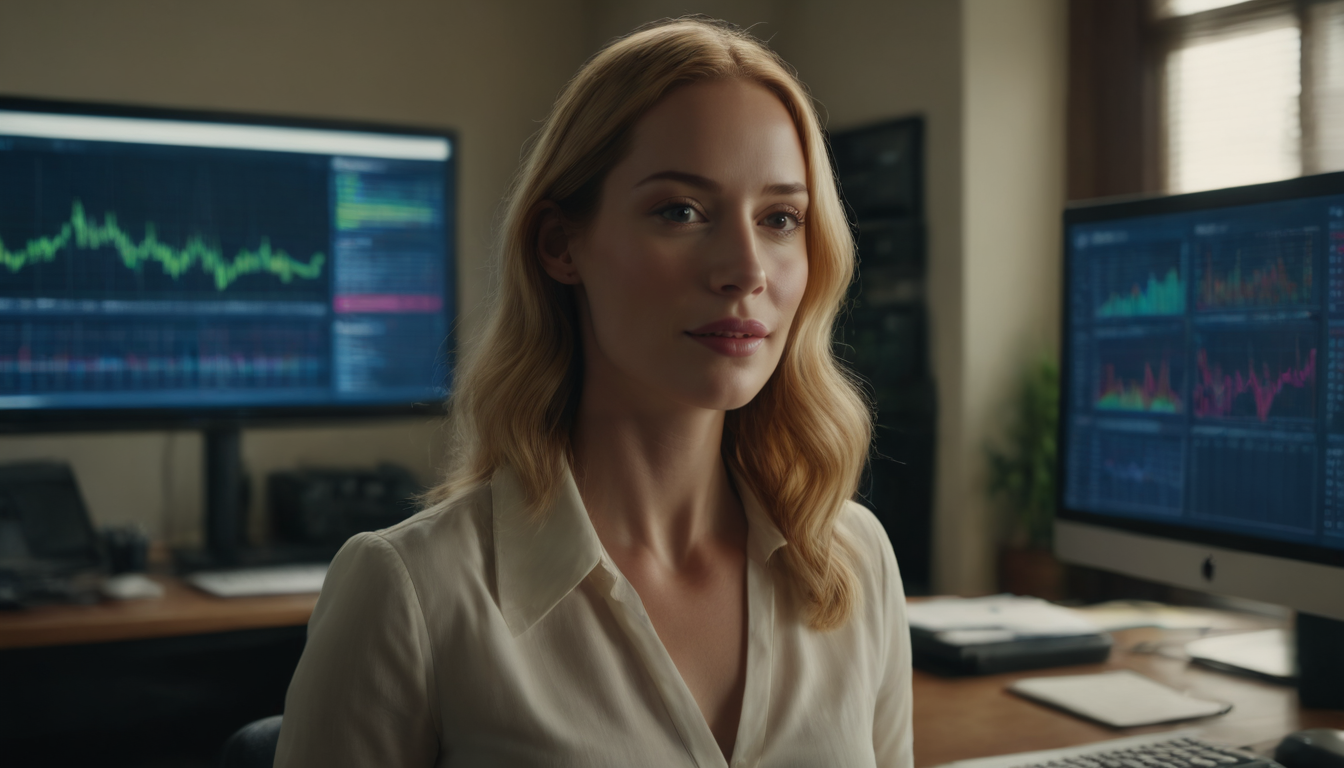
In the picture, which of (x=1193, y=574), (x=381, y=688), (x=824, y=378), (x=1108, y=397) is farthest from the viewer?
(x=1108, y=397)

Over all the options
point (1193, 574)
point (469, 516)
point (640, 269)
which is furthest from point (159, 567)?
point (1193, 574)

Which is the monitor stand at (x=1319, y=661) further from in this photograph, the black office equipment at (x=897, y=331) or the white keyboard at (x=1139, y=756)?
the black office equipment at (x=897, y=331)

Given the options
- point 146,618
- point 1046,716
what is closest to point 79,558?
point 146,618

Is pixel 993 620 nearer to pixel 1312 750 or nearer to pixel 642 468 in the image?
pixel 1312 750

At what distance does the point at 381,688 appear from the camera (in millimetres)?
791

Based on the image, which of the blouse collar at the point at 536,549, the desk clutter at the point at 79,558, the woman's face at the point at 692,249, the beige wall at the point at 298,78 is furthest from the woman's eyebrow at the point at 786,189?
the beige wall at the point at 298,78

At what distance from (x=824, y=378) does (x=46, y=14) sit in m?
2.35

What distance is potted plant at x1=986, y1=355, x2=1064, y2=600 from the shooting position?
8.27 ft

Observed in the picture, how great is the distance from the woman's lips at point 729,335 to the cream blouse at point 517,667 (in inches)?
6.6

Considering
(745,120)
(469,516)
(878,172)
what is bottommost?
(469,516)

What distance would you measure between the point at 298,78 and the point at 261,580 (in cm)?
160

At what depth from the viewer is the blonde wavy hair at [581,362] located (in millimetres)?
912

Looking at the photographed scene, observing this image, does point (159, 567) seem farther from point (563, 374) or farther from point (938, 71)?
point (938, 71)

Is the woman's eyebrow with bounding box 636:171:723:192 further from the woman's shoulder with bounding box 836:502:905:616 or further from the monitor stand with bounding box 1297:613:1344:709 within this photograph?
the monitor stand with bounding box 1297:613:1344:709
